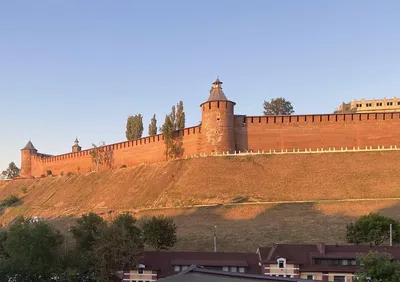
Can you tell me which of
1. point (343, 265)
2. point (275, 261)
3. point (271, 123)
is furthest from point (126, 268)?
point (271, 123)

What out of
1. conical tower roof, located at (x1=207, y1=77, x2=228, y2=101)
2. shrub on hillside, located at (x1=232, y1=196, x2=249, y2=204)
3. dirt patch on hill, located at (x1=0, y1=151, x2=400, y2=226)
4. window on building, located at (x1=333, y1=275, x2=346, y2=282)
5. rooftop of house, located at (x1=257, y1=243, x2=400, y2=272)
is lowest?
window on building, located at (x1=333, y1=275, x2=346, y2=282)

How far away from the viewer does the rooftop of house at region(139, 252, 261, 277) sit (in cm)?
2825

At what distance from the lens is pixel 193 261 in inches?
1120

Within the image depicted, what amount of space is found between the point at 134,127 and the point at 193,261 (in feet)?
230

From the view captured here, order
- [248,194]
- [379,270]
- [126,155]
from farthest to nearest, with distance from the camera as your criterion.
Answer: [126,155] → [248,194] → [379,270]

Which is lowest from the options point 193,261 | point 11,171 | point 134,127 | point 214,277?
point 193,261

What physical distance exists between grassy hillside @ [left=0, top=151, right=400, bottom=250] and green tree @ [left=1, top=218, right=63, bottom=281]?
13.0 m

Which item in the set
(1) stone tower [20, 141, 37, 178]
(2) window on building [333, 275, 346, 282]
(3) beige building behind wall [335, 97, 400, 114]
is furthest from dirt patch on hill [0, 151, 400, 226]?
(3) beige building behind wall [335, 97, 400, 114]

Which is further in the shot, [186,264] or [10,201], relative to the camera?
[10,201]

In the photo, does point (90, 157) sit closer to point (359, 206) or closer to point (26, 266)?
point (359, 206)

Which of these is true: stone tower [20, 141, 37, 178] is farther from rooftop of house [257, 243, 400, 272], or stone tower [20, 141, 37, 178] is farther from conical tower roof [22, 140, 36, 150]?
rooftop of house [257, 243, 400, 272]

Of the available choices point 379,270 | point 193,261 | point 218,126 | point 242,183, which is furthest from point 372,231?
point 218,126

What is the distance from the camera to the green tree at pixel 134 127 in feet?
314

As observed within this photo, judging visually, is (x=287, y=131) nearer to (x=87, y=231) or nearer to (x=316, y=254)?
(x=316, y=254)
